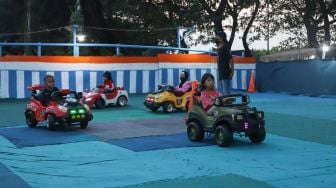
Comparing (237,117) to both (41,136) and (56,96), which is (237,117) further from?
(56,96)

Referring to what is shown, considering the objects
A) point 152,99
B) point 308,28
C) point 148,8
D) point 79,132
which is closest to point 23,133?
point 79,132

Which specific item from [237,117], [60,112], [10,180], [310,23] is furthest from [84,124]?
[310,23]

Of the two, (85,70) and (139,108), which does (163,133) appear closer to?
(139,108)

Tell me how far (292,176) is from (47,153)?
3834mm

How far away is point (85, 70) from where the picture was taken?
19219mm

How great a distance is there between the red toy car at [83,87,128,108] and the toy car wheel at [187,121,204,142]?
21.4 ft

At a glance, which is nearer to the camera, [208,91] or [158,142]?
[158,142]

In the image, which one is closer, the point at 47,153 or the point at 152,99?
the point at 47,153

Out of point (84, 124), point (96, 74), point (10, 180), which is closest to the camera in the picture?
point (10, 180)

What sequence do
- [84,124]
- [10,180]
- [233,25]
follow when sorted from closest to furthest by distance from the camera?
[10,180]
[84,124]
[233,25]

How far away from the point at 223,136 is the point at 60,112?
3.84m

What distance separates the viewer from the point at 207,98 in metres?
9.62

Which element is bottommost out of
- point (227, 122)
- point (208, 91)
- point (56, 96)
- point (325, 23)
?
point (227, 122)

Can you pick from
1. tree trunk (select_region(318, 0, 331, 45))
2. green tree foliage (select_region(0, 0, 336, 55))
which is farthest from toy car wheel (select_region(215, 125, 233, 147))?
tree trunk (select_region(318, 0, 331, 45))
